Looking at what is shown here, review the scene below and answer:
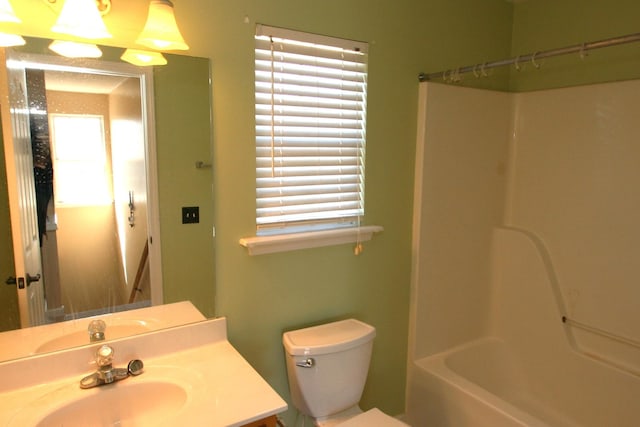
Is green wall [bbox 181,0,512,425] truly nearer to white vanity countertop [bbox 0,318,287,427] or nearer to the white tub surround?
the white tub surround

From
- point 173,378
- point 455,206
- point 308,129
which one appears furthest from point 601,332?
point 173,378

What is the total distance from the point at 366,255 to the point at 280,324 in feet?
1.80

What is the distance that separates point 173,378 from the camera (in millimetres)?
1389

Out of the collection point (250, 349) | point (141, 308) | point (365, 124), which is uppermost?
point (365, 124)

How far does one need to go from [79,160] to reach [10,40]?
1.26 ft

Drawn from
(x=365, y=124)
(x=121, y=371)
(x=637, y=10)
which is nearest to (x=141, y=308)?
(x=121, y=371)

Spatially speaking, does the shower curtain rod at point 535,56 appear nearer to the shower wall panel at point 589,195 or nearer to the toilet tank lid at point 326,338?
the shower wall panel at point 589,195

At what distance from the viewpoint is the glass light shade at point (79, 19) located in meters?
1.20

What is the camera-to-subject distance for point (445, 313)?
239 cm

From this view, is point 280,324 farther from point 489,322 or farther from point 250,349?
point 489,322

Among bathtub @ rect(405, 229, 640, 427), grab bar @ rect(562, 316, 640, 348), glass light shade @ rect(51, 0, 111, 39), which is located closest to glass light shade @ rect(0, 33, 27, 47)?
glass light shade @ rect(51, 0, 111, 39)

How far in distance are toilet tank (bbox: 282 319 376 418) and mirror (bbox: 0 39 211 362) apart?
0.61 metres

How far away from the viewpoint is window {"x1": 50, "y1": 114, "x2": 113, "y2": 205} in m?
1.33

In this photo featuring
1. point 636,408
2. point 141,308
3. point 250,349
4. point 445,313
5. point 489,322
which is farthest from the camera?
point 489,322
